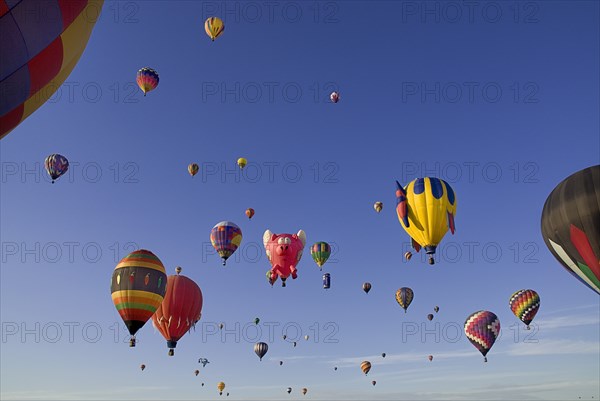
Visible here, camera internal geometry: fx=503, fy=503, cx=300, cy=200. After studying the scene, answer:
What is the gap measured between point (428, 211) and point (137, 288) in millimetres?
14613

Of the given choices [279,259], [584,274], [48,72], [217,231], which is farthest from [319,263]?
[48,72]

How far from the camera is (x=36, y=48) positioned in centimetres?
866

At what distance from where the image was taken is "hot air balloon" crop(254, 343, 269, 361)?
1850 inches

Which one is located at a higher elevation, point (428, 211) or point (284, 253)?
point (428, 211)

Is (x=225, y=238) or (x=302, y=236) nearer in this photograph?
(x=225, y=238)

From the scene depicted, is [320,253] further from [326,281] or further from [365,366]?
[365,366]

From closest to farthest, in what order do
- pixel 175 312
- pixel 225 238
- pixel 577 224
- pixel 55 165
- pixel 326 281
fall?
pixel 577 224
pixel 175 312
pixel 55 165
pixel 225 238
pixel 326 281

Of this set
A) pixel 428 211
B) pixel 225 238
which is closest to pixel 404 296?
pixel 225 238

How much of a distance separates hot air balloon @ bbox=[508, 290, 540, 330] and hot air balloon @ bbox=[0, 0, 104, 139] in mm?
36833

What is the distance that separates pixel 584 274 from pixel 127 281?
18644mm

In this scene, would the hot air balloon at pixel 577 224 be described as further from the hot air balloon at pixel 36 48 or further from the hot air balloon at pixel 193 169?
the hot air balloon at pixel 193 169

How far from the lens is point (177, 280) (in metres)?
27.3

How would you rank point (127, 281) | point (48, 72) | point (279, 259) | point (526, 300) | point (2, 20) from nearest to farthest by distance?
point (2, 20), point (48, 72), point (127, 281), point (279, 259), point (526, 300)

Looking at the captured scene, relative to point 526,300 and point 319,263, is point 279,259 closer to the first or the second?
point 319,263
